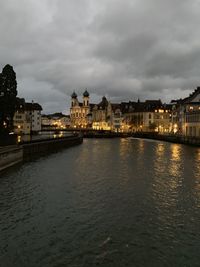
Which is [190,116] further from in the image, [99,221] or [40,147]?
[99,221]

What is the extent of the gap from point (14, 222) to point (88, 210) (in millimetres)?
5621

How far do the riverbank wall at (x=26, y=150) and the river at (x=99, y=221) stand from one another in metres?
6.81

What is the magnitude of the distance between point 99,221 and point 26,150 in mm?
45009

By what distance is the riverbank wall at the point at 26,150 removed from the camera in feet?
153

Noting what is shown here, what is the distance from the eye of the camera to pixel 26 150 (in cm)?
6538

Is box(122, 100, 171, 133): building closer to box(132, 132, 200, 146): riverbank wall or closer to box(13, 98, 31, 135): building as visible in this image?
box(132, 132, 200, 146): riverbank wall

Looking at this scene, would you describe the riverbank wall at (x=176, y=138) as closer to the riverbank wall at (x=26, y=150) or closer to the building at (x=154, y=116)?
the building at (x=154, y=116)

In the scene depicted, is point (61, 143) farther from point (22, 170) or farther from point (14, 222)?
point (14, 222)

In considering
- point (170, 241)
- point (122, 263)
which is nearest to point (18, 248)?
point (122, 263)

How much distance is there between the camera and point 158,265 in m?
16.2

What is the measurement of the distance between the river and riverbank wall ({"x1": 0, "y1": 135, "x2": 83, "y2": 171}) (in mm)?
6806

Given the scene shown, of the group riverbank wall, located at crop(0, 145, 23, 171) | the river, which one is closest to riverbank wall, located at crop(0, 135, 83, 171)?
riverbank wall, located at crop(0, 145, 23, 171)

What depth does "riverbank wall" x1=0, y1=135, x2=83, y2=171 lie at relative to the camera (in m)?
46.7

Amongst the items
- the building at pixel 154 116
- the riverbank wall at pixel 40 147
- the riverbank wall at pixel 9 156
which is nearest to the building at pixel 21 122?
the riverbank wall at pixel 40 147
